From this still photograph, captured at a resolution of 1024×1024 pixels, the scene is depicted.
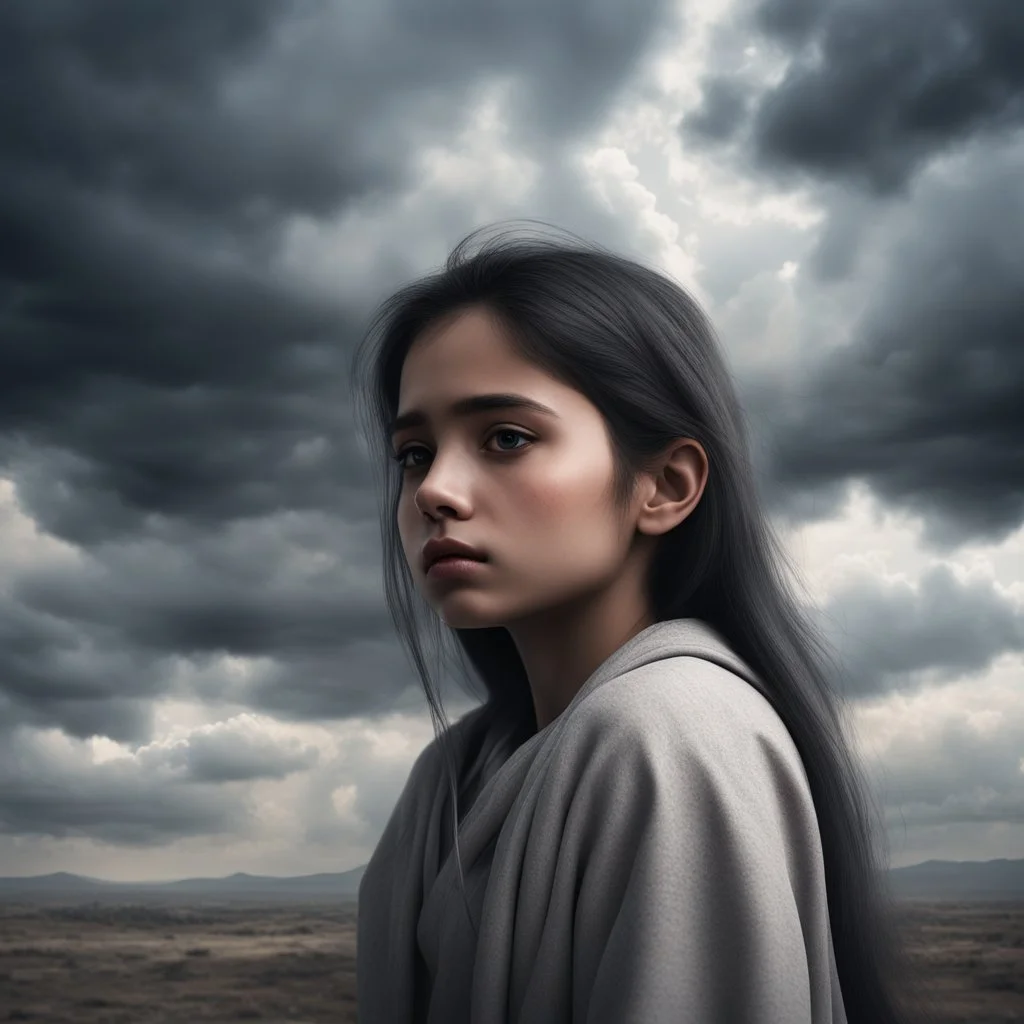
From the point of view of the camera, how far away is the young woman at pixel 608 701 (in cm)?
175

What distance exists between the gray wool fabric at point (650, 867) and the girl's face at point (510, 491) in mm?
196

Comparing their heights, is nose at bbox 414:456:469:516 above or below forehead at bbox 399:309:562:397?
below

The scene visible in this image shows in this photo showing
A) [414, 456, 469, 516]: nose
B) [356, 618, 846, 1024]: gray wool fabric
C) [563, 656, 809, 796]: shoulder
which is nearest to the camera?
[356, 618, 846, 1024]: gray wool fabric

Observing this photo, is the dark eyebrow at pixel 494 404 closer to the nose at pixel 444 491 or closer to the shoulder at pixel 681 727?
the nose at pixel 444 491

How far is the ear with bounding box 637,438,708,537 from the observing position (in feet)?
7.56

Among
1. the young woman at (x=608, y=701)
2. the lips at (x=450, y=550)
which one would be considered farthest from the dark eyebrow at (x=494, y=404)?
the lips at (x=450, y=550)

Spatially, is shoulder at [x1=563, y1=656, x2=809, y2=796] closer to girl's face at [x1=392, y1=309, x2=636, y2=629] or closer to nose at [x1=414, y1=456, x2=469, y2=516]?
girl's face at [x1=392, y1=309, x2=636, y2=629]

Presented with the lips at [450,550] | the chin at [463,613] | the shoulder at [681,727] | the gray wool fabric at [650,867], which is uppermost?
the lips at [450,550]

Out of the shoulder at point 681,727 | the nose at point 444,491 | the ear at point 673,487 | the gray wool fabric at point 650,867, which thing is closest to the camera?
the gray wool fabric at point 650,867

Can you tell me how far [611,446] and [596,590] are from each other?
28 cm

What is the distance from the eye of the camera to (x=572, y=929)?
1842mm

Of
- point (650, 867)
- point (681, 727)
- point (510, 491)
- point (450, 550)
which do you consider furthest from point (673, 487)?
point (650, 867)

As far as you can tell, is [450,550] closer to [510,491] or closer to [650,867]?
[510,491]

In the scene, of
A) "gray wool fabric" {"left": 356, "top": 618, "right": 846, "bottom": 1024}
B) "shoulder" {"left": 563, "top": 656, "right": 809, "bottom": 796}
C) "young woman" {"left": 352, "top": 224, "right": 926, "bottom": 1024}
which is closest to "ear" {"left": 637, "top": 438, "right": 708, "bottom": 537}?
"young woman" {"left": 352, "top": 224, "right": 926, "bottom": 1024}
